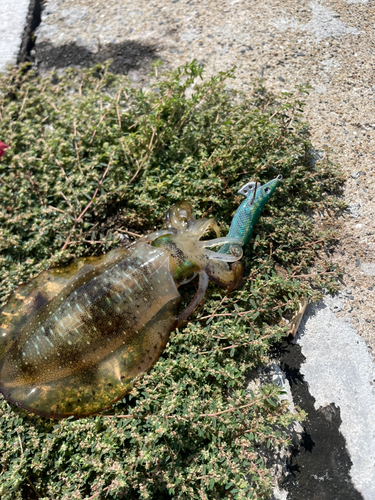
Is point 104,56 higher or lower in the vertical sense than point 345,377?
higher

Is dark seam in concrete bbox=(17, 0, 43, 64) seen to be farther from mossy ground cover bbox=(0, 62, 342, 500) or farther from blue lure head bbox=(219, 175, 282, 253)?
blue lure head bbox=(219, 175, 282, 253)

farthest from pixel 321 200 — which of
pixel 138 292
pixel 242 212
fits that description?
pixel 138 292

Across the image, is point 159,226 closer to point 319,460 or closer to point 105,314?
point 105,314

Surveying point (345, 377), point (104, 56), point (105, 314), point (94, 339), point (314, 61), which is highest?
point (104, 56)

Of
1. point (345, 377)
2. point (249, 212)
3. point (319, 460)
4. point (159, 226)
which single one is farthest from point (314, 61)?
point (319, 460)

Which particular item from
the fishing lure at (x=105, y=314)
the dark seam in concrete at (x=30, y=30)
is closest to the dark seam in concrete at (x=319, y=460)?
the fishing lure at (x=105, y=314)

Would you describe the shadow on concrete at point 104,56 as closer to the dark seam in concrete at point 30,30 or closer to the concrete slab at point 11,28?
the dark seam in concrete at point 30,30
